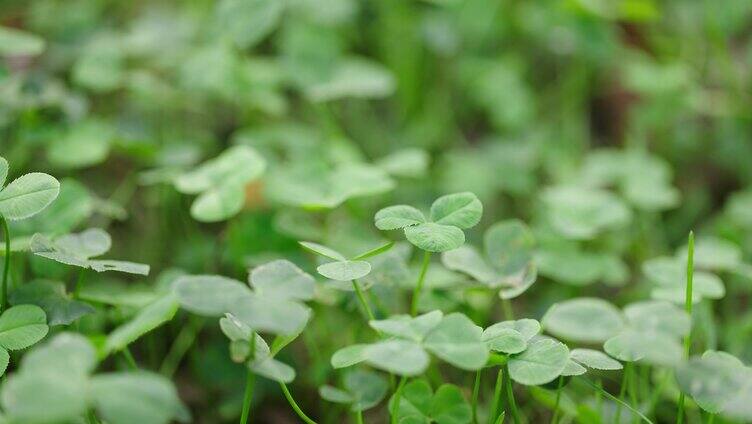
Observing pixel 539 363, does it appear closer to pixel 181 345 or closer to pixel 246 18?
pixel 181 345

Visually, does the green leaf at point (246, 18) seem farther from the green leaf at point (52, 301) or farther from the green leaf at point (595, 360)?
the green leaf at point (595, 360)

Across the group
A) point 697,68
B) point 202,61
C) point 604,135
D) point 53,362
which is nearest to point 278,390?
point 53,362

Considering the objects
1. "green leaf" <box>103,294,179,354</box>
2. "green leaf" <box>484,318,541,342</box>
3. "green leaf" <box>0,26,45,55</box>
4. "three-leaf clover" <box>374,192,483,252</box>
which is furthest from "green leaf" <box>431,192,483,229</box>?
"green leaf" <box>0,26,45,55</box>

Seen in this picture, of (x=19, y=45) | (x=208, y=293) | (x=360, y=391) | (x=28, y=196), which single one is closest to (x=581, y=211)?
(x=360, y=391)

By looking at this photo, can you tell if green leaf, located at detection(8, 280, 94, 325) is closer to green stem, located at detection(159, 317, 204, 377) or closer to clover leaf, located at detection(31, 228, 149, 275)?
clover leaf, located at detection(31, 228, 149, 275)

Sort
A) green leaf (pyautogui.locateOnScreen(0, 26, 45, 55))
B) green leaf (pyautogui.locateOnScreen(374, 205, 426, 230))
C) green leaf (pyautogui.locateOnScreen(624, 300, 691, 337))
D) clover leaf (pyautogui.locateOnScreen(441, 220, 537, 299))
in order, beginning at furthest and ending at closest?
1. green leaf (pyautogui.locateOnScreen(0, 26, 45, 55))
2. clover leaf (pyautogui.locateOnScreen(441, 220, 537, 299))
3. green leaf (pyautogui.locateOnScreen(374, 205, 426, 230))
4. green leaf (pyautogui.locateOnScreen(624, 300, 691, 337))

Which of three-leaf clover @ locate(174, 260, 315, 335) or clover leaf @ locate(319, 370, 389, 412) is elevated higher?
three-leaf clover @ locate(174, 260, 315, 335)

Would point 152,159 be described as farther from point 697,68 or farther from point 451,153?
point 697,68
